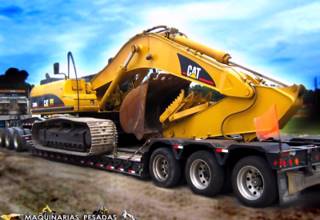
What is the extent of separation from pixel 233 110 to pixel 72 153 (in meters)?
4.80

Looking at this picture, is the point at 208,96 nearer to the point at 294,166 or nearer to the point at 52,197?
the point at 294,166

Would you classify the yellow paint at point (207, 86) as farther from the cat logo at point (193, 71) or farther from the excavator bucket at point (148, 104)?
the excavator bucket at point (148, 104)

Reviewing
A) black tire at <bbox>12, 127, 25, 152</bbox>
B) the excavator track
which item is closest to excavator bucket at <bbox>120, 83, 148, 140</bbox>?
the excavator track

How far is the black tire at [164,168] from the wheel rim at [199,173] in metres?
0.45

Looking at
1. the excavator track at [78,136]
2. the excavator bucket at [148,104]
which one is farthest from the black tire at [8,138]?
the excavator bucket at [148,104]

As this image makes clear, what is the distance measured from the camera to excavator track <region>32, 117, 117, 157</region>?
10.3 meters

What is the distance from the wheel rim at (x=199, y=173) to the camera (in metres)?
7.89

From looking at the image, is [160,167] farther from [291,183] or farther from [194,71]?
[291,183]

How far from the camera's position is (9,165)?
12297 mm

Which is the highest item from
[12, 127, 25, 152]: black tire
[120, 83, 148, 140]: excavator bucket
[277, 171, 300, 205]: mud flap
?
[120, 83, 148, 140]: excavator bucket

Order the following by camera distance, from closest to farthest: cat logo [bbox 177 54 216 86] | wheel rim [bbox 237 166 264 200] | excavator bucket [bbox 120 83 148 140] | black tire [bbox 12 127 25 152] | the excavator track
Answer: wheel rim [bbox 237 166 264 200]
cat logo [bbox 177 54 216 86]
excavator bucket [bbox 120 83 148 140]
the excavator track
black tire [bbox 12 127 25 152]

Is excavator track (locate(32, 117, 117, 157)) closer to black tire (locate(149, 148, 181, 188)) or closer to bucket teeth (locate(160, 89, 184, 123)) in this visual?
bucket teeth (locate(160, 89, 184, 123))

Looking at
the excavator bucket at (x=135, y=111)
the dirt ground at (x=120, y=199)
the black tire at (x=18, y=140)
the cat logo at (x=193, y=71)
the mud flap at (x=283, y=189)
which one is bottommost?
the dirt ground at (x=120, y=199)

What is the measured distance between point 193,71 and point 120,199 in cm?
317
